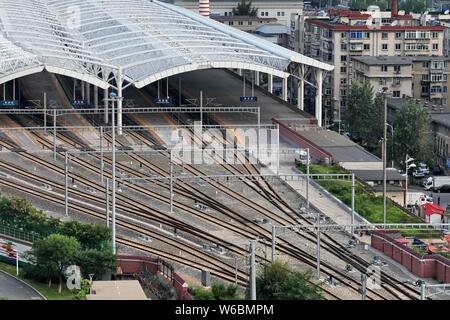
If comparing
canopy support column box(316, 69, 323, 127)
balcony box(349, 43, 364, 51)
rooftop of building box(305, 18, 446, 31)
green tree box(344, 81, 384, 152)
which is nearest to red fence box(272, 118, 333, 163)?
canopy support column box(316, 69, 323, 127)

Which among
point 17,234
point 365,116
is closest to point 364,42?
point 365,116

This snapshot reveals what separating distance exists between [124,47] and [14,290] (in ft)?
103

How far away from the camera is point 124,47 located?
226ft

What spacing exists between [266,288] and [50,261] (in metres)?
6.69

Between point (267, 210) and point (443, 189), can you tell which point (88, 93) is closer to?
point (443, 189)

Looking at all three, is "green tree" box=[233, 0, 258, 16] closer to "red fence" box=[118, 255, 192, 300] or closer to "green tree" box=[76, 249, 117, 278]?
"red fence" box=[118, 255, 192, 300]

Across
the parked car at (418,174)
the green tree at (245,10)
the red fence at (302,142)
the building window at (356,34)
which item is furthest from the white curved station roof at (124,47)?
the green tree at (245,10)

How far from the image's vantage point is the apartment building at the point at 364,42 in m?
94.1

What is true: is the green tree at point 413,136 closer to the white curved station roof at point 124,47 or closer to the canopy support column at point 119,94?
the white curved station roof at point 124,47

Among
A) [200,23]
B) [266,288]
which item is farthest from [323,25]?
[266,288]

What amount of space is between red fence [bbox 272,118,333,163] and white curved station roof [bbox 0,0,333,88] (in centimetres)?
278

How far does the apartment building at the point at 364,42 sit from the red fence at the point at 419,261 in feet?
161

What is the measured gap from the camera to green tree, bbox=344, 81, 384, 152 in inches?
3086

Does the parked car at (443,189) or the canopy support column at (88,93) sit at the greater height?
the canopy support column at (88,93)
